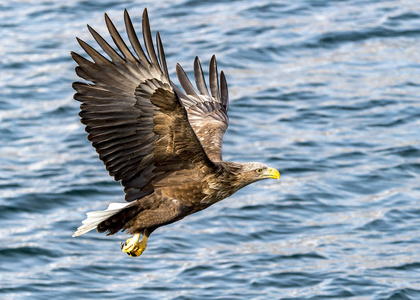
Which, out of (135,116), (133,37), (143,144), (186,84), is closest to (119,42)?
(133,37)

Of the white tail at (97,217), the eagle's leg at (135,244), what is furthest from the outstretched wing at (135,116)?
the eagle's leg at (135,244)

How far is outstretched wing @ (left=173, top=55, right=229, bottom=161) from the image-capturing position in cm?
891

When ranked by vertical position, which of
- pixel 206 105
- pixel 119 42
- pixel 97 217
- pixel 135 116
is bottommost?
pixel 97 217

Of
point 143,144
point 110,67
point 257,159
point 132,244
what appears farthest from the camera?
point 257,159

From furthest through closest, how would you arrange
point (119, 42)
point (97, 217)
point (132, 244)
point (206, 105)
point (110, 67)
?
point (206, 105)
point (132, 244)
point (97, 217)
point (110, 67)
point (119, 42)

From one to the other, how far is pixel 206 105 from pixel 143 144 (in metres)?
2.07

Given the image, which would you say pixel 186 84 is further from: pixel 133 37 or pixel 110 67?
pixel 133 37

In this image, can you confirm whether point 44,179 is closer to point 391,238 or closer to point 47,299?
point 47,299

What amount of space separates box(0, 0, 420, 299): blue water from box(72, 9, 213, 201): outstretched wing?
3834 millimetres

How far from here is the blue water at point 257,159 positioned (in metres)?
11.6

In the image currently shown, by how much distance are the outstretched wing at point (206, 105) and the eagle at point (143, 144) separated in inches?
40.6

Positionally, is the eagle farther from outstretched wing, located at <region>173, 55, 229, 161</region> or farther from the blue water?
the blue water

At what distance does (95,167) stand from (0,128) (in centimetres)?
190

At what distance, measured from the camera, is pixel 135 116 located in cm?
738
